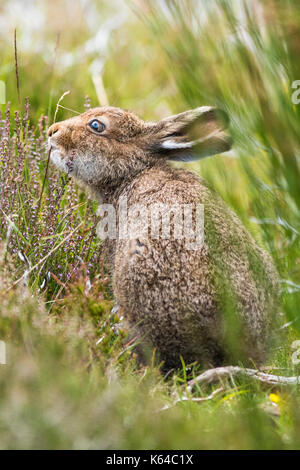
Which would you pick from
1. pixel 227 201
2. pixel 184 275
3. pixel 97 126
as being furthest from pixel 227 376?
pixel 97 126

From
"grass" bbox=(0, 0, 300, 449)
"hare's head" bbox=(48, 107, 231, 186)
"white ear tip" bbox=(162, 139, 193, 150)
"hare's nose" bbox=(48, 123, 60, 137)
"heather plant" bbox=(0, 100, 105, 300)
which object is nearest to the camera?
"grass" bbox=(0, 0, 300, 449)

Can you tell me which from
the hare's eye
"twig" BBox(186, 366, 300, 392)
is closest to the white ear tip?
the hare's eye

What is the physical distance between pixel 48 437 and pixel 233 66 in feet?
5.11

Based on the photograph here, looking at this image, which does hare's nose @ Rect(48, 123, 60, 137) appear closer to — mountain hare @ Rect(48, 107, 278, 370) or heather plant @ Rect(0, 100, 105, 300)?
heather plant @ Rect(0, 100, 105, 300)

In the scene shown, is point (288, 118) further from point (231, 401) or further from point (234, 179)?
point (231, 401)

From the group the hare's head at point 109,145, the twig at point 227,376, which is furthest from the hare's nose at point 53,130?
the twig at point 227,376

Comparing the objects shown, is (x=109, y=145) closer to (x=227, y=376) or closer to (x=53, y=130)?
(x=53, y=130)

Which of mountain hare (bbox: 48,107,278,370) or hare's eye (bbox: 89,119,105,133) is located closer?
mountain hare (bbox: 48,107,278,370)

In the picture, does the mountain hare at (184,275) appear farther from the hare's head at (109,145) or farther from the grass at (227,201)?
the grass at (227,201)

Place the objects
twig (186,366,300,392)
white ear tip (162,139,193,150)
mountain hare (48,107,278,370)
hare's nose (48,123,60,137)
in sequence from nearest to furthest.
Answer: twig (186,366,300,392)
mountain hare (48,107,278,370)
white ear tip (162,139,193,150)
hare's nose (48,123,60,137)

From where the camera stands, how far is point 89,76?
28.7 ft

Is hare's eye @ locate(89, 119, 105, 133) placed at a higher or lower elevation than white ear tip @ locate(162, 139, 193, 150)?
higher

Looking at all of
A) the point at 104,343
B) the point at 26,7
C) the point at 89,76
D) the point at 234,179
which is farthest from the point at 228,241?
the point at 26,7

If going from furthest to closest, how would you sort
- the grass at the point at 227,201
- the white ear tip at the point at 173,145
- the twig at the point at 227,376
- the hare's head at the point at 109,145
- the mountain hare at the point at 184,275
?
the hare's head at the point at 109,145
the white ear tip at the point at 173,145
the mountain hare at the point at 184,275
the twig at the point at 227,376
the grass at the point at 227,201
